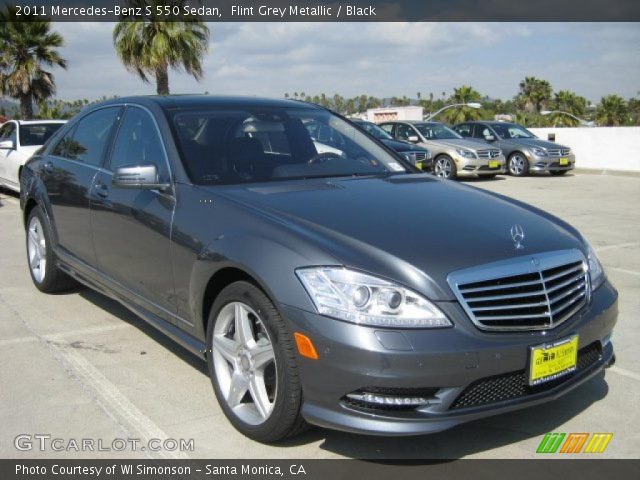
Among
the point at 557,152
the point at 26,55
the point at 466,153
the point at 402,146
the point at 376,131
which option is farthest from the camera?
the point at 26,55

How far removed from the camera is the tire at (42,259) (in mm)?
5863

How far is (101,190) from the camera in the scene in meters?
4.73

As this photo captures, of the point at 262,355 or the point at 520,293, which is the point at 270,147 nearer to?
the point at 262,355

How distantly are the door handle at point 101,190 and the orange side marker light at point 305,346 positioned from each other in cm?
224

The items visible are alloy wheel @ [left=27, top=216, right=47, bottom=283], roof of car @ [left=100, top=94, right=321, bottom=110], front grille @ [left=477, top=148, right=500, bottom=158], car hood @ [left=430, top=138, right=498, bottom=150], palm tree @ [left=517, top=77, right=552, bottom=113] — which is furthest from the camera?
palm tree @ [left=517, top=77, right=552, bottom=113]

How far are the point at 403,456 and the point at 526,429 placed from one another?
0.68 meters

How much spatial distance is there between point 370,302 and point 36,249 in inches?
173

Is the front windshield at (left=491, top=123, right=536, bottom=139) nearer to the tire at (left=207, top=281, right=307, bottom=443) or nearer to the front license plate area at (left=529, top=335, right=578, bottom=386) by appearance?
the front license plate area at (left=529, top=335, right=578, bottom=386)

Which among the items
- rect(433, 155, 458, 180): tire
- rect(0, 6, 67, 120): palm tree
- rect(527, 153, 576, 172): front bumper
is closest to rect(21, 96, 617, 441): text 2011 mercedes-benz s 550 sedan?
rect(433, 155, 458, 180): tire

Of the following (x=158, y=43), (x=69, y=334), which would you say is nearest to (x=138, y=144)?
(x=69, y=334)

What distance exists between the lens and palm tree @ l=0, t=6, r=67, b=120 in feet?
95.3

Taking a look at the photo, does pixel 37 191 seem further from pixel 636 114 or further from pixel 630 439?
pixel 636 114

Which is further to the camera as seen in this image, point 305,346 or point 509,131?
→ point 509,131

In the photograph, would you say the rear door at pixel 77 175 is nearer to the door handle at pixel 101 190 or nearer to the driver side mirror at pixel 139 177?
the door handle at pixel 101 190
